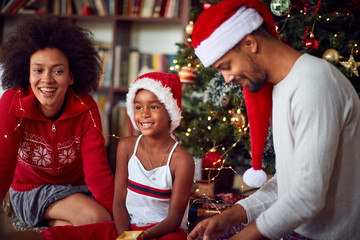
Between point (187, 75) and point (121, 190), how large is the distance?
1.02m

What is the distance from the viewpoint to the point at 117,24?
3355 mm

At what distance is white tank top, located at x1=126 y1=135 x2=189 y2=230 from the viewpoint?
1.48 m

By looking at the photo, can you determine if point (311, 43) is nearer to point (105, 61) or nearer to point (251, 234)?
point (251, 234)

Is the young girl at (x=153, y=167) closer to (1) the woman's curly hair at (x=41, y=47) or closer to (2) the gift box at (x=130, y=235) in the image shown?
(2) the gift box at (x=130, y=235)

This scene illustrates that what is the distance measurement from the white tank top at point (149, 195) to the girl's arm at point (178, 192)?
0.09ft

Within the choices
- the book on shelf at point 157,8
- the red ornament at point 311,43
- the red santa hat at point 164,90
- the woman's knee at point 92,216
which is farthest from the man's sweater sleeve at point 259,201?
the book on shelf at point 157,8

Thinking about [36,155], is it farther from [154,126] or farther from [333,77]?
[333,77]

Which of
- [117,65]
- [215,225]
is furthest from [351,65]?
[117,65]

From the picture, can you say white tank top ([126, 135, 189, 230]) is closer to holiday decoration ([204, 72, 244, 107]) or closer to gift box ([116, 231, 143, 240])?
gift box ([116, 231, 143, 240])

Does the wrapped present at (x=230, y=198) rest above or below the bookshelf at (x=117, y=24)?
below

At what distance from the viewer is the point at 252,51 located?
1104mm

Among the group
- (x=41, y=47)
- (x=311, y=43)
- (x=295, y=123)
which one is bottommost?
(x=295, y=123)

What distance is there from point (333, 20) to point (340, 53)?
7.2 inches

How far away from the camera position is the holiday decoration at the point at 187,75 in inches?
92.7
